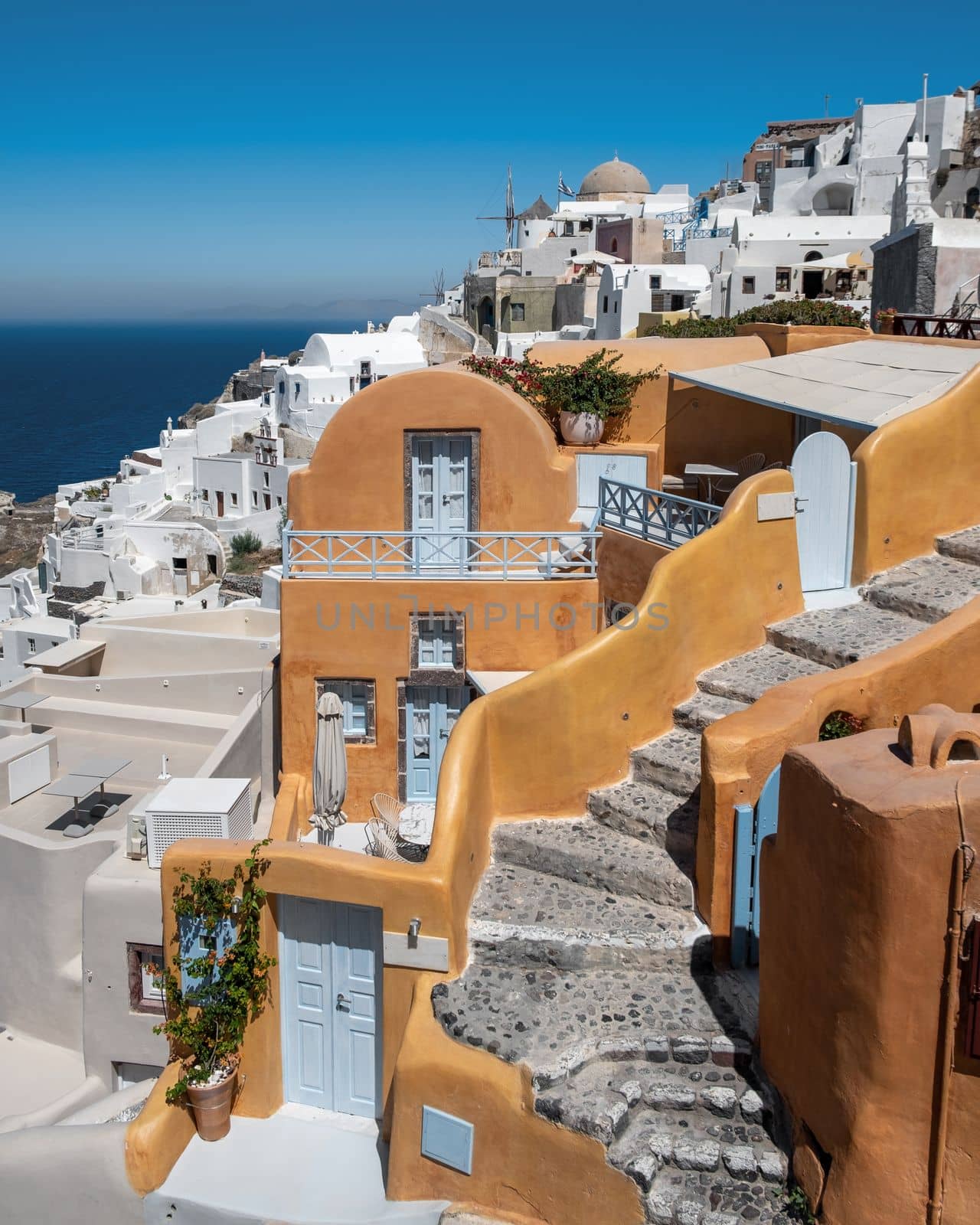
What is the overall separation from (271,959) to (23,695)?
546 inches

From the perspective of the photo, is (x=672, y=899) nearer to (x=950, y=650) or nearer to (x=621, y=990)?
(x=621, y=990)

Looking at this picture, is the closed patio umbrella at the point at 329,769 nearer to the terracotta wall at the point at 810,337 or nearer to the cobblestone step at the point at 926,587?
the cobblestone step at the point at 926,587

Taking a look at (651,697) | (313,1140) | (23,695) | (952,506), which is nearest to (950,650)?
(651,697)

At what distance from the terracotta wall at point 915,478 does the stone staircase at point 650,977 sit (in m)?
0.81

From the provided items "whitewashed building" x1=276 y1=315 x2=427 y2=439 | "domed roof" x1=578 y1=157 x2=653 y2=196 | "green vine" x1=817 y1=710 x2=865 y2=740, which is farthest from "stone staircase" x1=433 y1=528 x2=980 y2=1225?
"domed roof" x1=578 y1=157 x2=653 y2=196

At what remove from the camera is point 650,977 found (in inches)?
343

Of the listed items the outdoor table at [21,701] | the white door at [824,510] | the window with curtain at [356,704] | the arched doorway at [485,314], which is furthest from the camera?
the arched doorway at [485,314]

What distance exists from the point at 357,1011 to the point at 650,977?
238cm

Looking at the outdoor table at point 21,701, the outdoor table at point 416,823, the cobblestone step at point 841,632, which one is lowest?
the outdoor table at point 21,701

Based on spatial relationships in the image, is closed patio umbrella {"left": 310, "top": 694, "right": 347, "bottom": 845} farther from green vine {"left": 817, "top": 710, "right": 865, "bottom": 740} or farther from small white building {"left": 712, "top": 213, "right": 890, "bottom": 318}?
small white building {"left": 712, "top": 213, "right": 890, "bottom": 318}

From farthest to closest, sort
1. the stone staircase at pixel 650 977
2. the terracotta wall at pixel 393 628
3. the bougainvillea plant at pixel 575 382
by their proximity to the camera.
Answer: the bougainvillea plant at pixel 575 382, the terracotta wall at pixel 393 628, the stone staircase at pixel 650 977

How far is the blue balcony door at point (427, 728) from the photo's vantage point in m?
14.9

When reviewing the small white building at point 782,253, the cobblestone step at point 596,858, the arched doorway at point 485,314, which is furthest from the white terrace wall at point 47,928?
the arched doorway at point 485,314

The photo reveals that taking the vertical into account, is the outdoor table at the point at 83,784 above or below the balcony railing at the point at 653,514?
below
